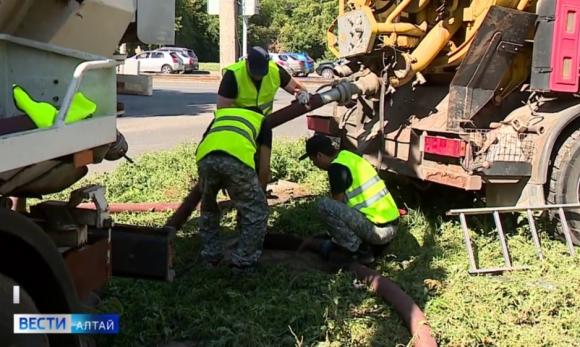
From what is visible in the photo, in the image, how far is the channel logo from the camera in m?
2.45

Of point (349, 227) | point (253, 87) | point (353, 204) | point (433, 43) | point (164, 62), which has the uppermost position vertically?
point (433, 43)

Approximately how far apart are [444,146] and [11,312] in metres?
3.91

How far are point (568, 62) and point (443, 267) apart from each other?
1.96 m

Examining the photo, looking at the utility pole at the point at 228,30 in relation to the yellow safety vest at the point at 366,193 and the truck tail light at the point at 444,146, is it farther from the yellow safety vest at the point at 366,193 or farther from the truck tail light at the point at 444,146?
the yellow safety vest at the point at 366,193

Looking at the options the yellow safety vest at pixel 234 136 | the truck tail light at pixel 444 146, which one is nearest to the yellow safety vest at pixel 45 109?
the yellow safety vest at pixel 234 136

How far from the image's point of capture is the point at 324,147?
499 centimetres

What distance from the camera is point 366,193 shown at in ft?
16.4

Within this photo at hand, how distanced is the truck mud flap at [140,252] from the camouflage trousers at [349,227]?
1.79 meters

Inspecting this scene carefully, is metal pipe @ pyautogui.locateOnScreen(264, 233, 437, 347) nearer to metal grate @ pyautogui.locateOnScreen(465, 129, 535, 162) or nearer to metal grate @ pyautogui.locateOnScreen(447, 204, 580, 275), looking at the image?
metal grate @ pyautogui.locateOnScreen(447, 204, 580, 275)

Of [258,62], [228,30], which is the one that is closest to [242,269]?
[258,62]

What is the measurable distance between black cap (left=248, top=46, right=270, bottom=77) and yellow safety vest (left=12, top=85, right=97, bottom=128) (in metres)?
2.31

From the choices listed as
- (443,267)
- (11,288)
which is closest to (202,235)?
(443,267)

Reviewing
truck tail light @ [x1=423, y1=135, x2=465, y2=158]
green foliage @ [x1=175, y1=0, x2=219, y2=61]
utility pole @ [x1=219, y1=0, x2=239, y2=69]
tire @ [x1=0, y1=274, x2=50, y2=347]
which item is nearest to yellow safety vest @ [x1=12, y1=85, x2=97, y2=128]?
tire @ [x1=0, y1=274, x2=50, y2=347]

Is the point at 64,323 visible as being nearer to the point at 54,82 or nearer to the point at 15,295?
the point at 15,295
